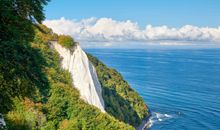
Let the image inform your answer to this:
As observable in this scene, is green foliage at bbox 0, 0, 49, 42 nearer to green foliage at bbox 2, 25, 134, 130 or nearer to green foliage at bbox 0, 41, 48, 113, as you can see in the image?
green foliage at bbox 0, 41, 48, 113

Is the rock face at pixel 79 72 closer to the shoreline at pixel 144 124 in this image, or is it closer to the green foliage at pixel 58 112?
the green foliage at pixel 58 112

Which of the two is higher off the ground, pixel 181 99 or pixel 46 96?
pixel 46 96

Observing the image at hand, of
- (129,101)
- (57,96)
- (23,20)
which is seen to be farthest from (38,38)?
(23,20)

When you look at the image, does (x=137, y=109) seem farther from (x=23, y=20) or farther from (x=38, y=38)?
(x=23, y=20)

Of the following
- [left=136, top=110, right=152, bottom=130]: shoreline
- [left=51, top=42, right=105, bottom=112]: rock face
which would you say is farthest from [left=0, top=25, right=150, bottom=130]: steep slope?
[left=136, top=110, right=152, bottom=130]: shoreline

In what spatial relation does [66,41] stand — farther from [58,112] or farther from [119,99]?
[119,99]

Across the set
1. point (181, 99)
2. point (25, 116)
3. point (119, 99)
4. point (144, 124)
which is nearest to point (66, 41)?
point (25, 116)
